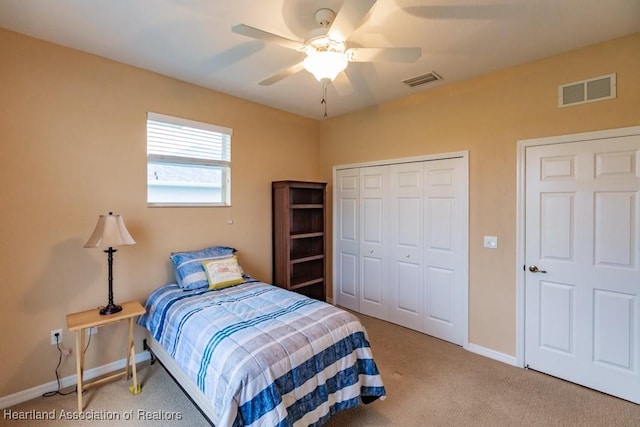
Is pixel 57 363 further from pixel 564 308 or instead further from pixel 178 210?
pixel 564 308

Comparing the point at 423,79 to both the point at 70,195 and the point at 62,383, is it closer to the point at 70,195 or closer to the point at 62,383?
the point at 70,195

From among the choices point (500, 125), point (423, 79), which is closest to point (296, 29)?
point (423, 79)

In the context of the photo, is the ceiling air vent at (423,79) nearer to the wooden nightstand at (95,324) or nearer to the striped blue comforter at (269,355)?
the striped blue comforter at (269,355)

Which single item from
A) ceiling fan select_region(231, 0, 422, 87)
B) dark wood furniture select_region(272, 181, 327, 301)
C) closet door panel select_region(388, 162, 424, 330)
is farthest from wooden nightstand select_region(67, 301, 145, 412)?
closet door panel select_region(388, 162, 424, 330)

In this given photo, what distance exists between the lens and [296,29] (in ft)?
6.92

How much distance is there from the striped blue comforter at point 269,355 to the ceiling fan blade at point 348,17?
1805mm

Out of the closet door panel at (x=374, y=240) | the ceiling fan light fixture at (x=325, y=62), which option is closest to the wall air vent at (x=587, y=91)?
the closet door panel at (x=374, y=240)

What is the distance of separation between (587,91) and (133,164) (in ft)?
12.8

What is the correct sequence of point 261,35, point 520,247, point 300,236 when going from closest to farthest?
1. point 261,35
2. point 520,247
3. point 300,236

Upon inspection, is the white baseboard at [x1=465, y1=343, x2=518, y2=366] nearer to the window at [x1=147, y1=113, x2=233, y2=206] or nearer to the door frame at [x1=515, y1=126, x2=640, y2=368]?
the door frame at [x1=515, y1=126, x2=640, y2=368]

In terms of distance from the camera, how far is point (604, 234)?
7.62ft

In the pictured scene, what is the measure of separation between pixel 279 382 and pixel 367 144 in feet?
10.0

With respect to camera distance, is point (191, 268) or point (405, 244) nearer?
point (191, 268)

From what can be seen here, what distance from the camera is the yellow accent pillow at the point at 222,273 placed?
110 inches
